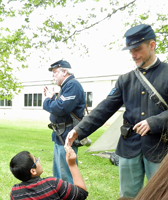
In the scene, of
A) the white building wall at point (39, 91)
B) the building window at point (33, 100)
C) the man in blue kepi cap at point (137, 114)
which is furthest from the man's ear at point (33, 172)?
the building window at point (33, 100)

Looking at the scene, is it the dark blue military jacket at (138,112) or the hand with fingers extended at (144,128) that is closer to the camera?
the hand with fingers extended at (144,128)

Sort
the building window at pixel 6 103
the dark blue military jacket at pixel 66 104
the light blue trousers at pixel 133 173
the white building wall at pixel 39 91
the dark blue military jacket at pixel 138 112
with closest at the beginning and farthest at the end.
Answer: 1. the dark blue military jacket at pixel 138 112
2. the light blue trousers at pixel 133 173
3. the dark blue military jacket at pixel 66 104
4. the white building wall at pixel 39 91
5. the building window at pixel 6 103

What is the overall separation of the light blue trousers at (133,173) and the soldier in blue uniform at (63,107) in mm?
1018

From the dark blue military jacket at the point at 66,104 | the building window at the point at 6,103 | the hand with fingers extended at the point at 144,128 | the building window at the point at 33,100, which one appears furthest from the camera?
the building window at the point at 6,103

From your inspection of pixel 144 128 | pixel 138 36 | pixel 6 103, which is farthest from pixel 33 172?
pixel 6 103

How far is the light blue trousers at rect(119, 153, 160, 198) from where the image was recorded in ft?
6.90

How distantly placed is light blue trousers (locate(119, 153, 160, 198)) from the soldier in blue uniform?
3.34 ft

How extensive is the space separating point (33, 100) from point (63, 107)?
66.4 feet

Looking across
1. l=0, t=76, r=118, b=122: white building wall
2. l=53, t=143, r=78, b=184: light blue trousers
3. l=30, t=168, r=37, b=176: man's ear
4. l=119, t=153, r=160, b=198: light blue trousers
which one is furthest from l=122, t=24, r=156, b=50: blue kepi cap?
l=0, t=76, r=118, b=122: white building wall

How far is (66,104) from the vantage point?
3016 millimetres

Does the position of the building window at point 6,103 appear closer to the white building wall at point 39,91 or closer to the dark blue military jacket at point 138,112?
the white building wall at point 39,91

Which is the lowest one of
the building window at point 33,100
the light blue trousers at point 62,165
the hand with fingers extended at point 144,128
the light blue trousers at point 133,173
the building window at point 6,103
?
the building window at point 6,103

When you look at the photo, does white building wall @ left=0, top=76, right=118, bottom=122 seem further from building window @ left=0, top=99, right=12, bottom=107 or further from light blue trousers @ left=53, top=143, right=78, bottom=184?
light blue trousers @ left=53, top=143, right=78, bottom=184

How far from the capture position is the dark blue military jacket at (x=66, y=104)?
3.04 metres
